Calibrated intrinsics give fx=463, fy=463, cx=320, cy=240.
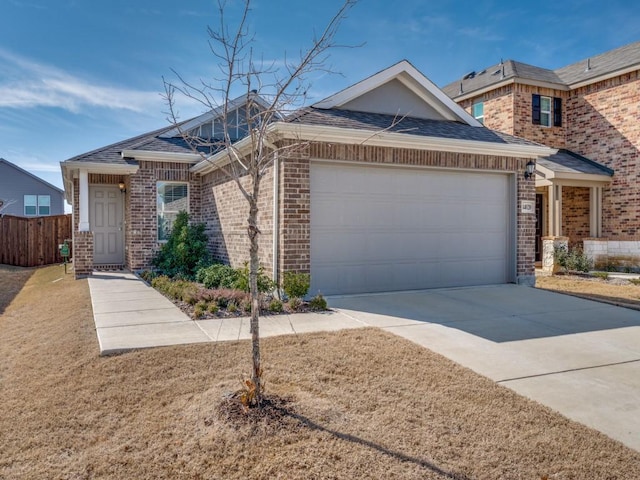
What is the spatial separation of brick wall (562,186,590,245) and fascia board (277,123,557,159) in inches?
297

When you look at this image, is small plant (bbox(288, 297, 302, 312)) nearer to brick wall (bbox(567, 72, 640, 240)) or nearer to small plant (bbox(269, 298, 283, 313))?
small plant (bbox(269, 298, 283, 313))

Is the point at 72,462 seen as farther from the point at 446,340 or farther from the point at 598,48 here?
the point at 598,48

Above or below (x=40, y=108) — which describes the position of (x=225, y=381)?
below

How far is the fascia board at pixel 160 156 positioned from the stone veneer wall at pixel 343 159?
580cm

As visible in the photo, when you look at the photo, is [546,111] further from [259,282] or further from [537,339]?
[259,282]

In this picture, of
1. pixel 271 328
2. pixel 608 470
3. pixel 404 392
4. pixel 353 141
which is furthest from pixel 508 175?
pixel 608 470

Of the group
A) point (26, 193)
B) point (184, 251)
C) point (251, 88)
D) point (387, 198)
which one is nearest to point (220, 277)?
point (184, 251)

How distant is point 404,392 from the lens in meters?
4.02

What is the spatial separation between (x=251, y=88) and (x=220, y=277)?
5.05 meters

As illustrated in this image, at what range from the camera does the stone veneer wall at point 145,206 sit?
40.4 feet

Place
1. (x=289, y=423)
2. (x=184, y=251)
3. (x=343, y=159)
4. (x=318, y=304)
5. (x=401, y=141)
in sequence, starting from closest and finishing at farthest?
(x=289, y=423) < (x=318, y=304) < (x=343, y=159) < (x=401, y=141) < (x=184, y=251)

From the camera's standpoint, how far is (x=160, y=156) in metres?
12.4

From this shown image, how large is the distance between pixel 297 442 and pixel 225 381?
127 cm

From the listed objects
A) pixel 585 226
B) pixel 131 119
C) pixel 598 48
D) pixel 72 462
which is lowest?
pixel 72 462
